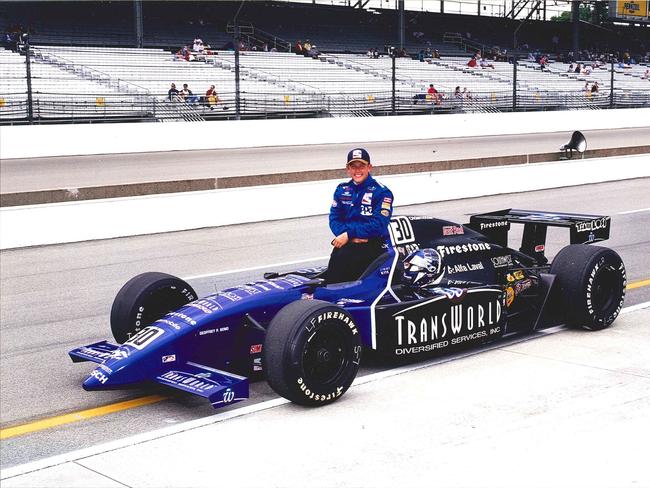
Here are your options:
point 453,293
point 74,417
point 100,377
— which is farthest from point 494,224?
point 74,417

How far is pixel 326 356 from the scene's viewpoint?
5660mm

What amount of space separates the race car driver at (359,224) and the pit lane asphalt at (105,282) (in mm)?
735

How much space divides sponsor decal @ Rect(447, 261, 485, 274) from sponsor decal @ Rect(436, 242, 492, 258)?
10cm

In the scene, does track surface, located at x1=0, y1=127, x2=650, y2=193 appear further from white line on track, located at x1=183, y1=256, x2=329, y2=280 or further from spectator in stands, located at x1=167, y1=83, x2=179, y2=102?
white line on track, located at x1=183, y1=256, x2=329, y2=280

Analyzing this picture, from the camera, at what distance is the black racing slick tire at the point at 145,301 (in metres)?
6.55

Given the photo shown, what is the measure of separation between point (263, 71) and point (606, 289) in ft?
83.8

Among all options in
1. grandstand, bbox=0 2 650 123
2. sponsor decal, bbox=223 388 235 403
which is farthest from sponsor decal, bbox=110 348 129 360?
grandstand, bbox=0 2 650 123

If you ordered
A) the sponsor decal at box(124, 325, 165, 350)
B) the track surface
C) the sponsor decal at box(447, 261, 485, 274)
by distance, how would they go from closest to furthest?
the sponsor decal at box(124, 325, 165, 350) → the sponsor decal at box(447, 261, 485, 274) → the track surface

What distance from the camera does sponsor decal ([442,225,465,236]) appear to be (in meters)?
7.23

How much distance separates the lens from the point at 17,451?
5.05 metres

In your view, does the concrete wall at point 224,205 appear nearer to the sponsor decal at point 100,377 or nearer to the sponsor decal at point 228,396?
the sponsor decal at point 100,377

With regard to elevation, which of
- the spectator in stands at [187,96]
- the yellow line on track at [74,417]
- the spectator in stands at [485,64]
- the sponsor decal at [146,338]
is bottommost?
the yellow line on track at [74,417]

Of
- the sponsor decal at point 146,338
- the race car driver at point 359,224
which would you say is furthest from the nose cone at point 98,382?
the race car driver at point 359,224

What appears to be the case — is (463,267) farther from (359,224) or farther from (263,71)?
(263,71)
